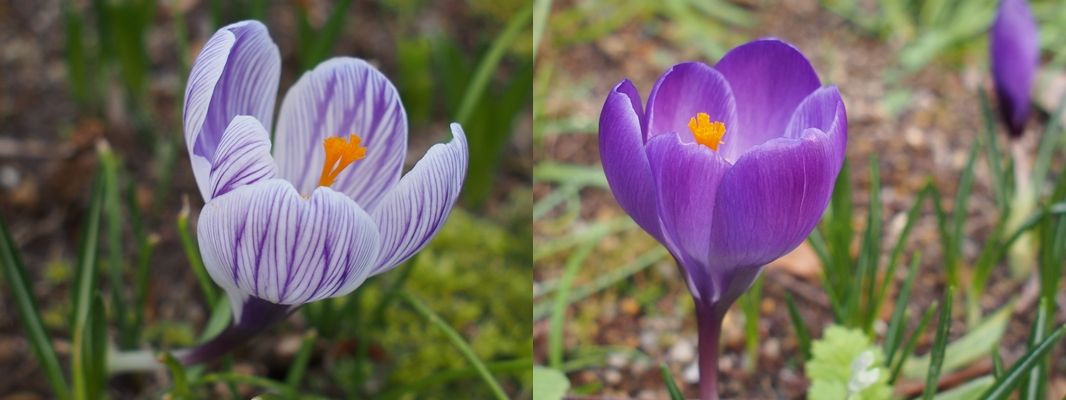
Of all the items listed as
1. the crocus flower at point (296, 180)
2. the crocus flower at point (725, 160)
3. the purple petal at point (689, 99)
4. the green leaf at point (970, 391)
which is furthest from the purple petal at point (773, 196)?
the green leaf at point (970, 391)

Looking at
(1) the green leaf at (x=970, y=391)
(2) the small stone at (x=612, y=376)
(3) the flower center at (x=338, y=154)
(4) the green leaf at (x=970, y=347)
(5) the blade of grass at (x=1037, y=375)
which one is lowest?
(2) the small stone at (x=612, y=376)

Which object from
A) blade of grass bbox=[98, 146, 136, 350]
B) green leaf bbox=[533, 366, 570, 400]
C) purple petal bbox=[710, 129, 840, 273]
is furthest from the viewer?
blade of grass bbox=[98, 146, 136, 350]

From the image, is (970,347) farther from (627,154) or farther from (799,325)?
(627,154)

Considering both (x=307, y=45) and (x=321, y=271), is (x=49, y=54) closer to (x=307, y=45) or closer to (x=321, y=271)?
(x=307, y=45)

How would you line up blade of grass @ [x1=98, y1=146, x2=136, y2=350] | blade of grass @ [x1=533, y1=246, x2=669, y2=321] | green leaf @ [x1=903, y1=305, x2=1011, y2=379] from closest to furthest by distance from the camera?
blade of grass @ [x1=98, y1=146, x2=136, y2=350]
green leaf @ [x1=903, y1=305, x2=1011, y2=379]
blade of grass @ [x1=533, y1=246, x2=669, y2=321]

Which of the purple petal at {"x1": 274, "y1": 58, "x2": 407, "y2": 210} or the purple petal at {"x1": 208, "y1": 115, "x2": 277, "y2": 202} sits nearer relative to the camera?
the purple petal at {"x1": 208, "y1": 115, "x2": 277, "y2": 202}

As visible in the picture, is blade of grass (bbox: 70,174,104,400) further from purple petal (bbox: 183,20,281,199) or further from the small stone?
the small stone

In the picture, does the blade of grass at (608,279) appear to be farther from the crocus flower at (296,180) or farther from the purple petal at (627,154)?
the purple petal at (627,154)

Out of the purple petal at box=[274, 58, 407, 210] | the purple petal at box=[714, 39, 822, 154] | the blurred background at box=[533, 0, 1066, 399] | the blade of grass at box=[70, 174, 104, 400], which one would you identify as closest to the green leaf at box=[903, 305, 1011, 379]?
the blurred background at box=[533, 0, 1066, 399]
